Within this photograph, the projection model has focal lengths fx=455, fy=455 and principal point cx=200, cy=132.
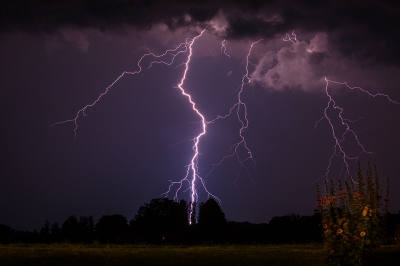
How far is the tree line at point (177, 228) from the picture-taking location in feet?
68.9

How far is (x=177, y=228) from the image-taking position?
86.7 feet

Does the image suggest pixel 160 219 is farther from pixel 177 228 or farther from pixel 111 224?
pixel 111 224

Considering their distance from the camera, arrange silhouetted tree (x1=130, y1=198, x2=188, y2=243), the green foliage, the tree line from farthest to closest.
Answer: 1. silhouetted tree (x1=130, y1=198, x2=188, y2=243)
2. the tree line
3. the green foliage

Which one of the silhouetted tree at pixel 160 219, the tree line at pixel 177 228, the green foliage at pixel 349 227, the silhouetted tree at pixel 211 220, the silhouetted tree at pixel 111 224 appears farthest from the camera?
the silhouetted tree at pixel 111 224

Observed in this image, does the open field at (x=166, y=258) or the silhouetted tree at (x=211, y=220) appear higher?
the silhouetted tree at (x=211, y=220)

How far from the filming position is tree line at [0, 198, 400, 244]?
21.0m

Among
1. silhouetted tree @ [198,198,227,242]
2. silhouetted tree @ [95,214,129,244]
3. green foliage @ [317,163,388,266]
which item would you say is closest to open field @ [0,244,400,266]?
Answer: green foliage @ [317,163,388,266]

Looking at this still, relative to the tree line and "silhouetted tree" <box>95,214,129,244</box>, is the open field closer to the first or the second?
the tree line

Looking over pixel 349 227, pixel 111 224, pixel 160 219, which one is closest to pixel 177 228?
pixel 160 219

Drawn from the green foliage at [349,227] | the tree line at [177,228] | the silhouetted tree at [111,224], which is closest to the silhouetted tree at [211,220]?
the tree line at [177,228]

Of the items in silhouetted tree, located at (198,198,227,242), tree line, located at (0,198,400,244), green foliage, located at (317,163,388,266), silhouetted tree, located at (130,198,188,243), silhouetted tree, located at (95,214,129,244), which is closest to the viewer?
green foliage, located at (317,163,388,266)

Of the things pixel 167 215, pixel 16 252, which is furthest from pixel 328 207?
pixel 167 215

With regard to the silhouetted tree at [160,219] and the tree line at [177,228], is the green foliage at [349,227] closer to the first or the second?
the tree line at [177,228]

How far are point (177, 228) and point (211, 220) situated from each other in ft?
7.28
